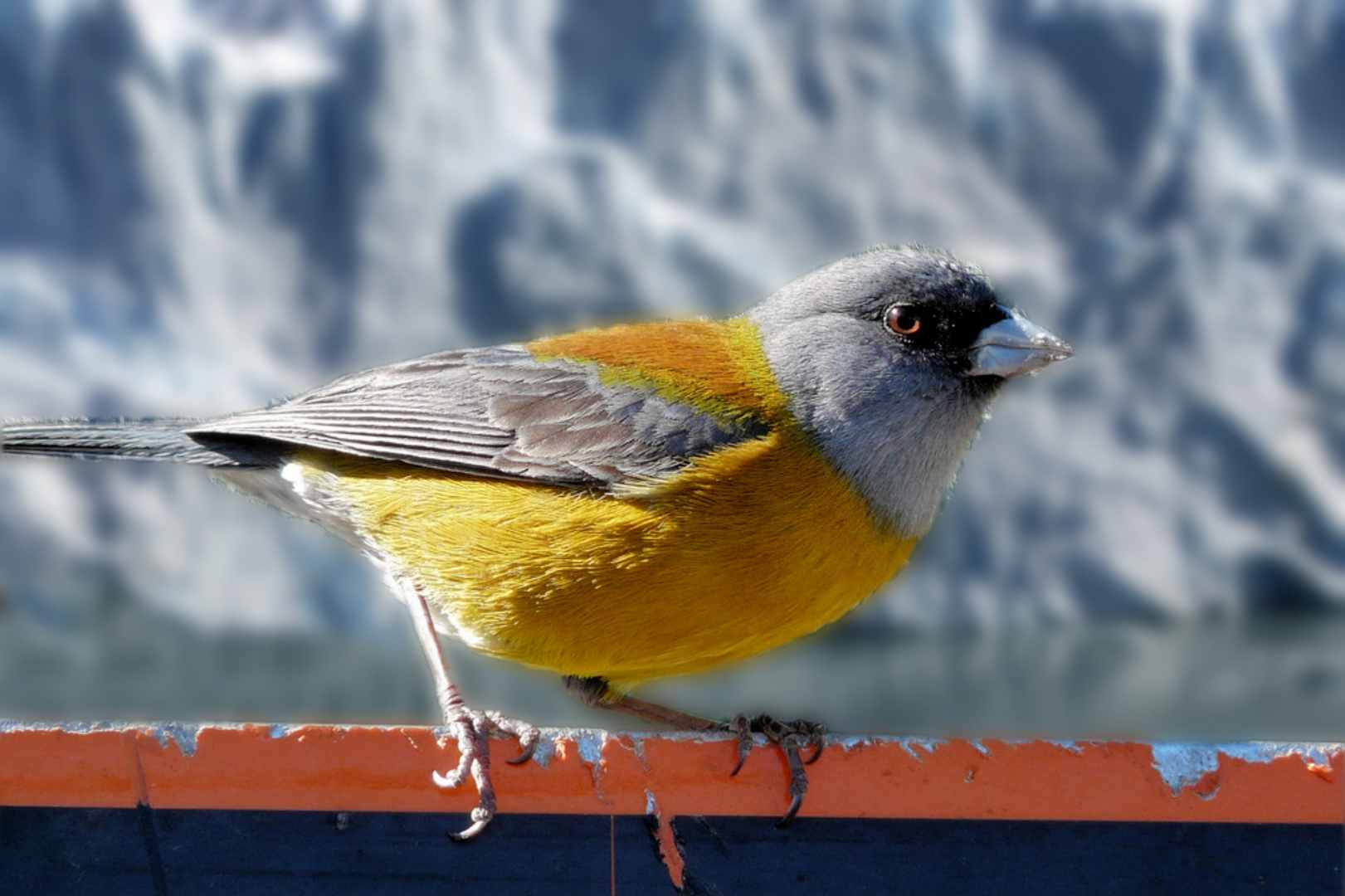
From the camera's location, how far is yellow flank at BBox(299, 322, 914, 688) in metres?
2.59

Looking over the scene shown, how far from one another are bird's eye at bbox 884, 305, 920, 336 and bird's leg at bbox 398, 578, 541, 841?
1345mm

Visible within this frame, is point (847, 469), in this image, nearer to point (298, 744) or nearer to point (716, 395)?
point (716, 395)

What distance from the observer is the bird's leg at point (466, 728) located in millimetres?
2082

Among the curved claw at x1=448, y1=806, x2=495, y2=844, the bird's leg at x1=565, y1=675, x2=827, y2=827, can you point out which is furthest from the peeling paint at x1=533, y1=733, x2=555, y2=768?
the bird's leg at x1=565, y1=675, x2=827, y2=827

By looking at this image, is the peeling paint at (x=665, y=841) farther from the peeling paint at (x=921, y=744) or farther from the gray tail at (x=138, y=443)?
the gray tail at (x=138, y=443)

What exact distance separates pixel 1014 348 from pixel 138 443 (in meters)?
2.42

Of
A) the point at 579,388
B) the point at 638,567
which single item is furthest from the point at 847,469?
the point at 579,388

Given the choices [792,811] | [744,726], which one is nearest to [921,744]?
[792,811]

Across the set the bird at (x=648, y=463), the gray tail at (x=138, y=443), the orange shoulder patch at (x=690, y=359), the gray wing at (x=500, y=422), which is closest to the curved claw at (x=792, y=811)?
the bird at (x=648, y=463)

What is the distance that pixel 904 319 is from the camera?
10.1 ft

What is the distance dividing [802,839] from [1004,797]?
0.37 metres

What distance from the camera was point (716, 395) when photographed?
2.92 metres

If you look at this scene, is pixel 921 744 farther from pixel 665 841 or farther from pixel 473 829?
pixel 473 829

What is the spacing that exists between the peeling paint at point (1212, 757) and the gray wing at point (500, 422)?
3.70ft
